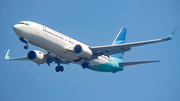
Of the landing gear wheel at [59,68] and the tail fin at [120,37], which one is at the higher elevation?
the tail fin at [120,37]

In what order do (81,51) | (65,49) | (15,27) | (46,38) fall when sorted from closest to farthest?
(15,27) < (46,38) < (65,49) < (81,51)

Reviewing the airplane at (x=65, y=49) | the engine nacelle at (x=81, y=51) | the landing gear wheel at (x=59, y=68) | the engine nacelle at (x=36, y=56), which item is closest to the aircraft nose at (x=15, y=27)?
the airplane at (x=65, y=49)

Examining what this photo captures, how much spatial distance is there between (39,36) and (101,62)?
11205 mm

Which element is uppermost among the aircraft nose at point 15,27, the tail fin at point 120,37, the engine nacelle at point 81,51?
the tail fin at point 120,37

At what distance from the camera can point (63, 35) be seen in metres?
34.2

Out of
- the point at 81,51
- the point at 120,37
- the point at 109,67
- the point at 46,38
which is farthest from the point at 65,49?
the point at 120,37

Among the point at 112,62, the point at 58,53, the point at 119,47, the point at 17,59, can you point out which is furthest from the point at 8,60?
the point at 119,47

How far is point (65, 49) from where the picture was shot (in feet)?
110

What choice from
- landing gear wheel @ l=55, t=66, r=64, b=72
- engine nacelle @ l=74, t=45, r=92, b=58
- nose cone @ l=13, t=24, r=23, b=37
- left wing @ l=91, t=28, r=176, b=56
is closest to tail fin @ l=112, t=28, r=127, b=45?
left wing @ l=91, t=28, r=176, b=56

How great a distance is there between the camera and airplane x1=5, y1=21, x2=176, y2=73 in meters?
31.7

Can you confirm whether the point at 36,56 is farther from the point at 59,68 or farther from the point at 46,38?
the point at 46,38

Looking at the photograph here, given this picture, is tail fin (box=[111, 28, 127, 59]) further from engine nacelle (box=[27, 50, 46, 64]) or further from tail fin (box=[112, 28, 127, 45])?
engine nacelle (box=[27, 50, 46, 64])

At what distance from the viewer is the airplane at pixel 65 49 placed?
31672 mm

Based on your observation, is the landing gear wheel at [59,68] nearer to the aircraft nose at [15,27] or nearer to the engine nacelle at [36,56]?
the engine nacelle at [36,56]
